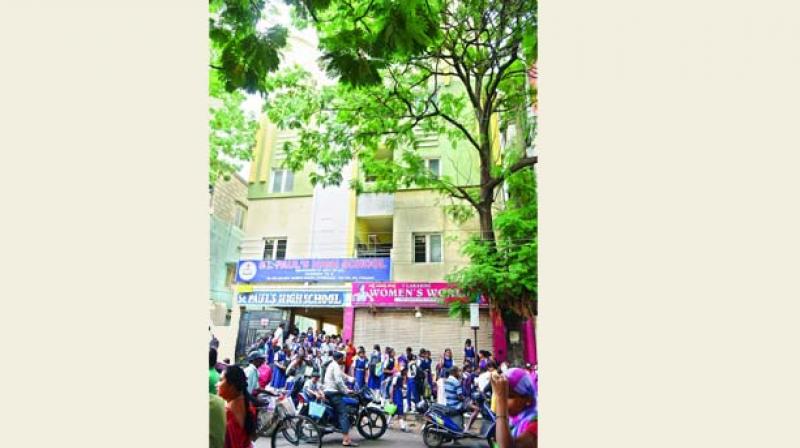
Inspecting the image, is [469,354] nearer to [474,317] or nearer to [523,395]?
[474,317]

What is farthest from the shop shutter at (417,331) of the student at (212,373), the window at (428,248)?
the student at (212,373)

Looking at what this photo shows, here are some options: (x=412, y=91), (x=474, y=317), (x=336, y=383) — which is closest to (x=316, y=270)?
(x=336, y=383)

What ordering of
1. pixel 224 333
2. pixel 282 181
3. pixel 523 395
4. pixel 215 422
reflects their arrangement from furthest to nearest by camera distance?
pixel 282 181 → pixel 224 333 → pixel 215 422 → pixel 523 395

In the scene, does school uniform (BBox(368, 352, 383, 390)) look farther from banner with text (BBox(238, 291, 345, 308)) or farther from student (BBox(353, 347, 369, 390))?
banner with text (BBox(238, 291, 345, 308))

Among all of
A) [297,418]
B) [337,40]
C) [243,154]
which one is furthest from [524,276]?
[243,154]

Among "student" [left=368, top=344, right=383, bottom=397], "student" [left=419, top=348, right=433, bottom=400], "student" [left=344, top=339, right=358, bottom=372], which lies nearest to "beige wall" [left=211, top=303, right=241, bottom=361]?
"student" [left=344, top=339, right=358, bottom=372]

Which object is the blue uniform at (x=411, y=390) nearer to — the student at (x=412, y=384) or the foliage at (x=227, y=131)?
the student at (x=412, y=384)
